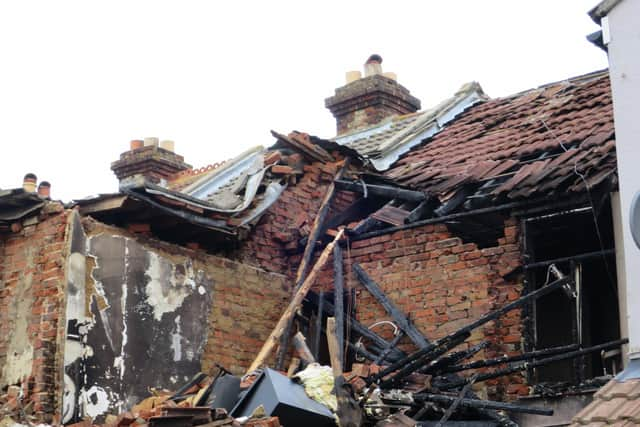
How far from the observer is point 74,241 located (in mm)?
10875

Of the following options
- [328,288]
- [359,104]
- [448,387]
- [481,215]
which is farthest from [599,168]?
[359,104]

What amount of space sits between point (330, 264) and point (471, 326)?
2.48 m

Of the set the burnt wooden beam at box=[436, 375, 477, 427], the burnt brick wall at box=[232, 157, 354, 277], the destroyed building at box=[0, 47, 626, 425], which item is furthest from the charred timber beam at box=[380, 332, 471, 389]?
the burnt brick wall at box=[232, 157, 354, 277]

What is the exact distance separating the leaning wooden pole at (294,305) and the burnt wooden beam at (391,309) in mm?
384

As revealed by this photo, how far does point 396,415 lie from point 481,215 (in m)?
2.69

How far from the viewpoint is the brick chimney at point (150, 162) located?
59.5 feet

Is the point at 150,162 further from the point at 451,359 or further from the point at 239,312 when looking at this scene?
the point at 451,359

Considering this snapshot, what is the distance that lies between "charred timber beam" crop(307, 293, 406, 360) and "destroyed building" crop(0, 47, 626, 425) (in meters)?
0.02

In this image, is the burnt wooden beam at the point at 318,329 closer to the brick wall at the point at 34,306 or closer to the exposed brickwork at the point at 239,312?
the exposed brickwork at the point at 239,312

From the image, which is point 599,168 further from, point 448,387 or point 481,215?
point 448,387

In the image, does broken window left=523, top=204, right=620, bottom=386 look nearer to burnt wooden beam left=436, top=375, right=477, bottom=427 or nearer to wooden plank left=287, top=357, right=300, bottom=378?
burnt wooden beam left=436, top=375, right=477, bottom=427

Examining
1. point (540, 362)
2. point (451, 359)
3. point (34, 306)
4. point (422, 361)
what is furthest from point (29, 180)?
point (540, 362)

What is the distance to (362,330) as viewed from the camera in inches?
477

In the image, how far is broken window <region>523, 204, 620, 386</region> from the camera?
10.8 metres
